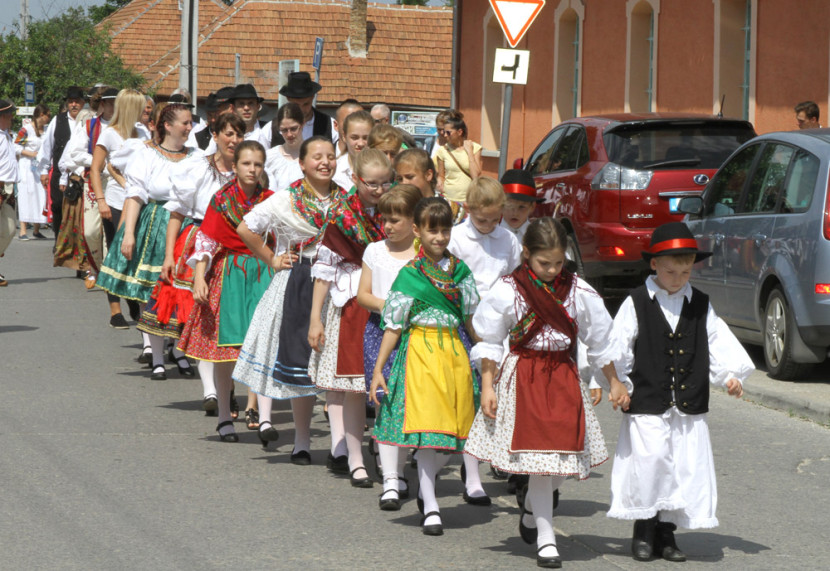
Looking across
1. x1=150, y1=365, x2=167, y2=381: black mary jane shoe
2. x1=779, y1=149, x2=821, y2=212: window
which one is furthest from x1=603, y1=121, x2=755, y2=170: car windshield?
x1=150, y1=365, x2=167, y2=381: black mary jane shoe

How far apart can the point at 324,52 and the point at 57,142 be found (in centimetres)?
3375

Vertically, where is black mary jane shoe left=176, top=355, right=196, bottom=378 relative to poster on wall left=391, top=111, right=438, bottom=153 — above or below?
below

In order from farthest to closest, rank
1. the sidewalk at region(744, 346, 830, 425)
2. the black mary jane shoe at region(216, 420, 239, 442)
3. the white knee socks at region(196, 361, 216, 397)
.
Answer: the sidewalk at region(744, 346, 830, 425) < the white knee socks at region(196, 361, 216, 397) < the black mary jane shoe at region(216, 420, 239, 442)

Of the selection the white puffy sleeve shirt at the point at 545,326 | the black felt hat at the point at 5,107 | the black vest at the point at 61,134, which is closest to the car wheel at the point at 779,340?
the white puffy sleeve shirt at the point at 545,326

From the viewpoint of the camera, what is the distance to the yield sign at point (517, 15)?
12.7 metres

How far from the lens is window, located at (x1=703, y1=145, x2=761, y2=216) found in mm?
11414

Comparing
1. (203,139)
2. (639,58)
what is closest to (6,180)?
(203,139)

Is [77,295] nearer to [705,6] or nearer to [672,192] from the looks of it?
[672,192]

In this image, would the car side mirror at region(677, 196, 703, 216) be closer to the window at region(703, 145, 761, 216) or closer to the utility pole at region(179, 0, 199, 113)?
the window at region(703, 145, 761, 216)

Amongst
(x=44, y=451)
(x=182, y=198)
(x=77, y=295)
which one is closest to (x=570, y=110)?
(x=77, y=295)

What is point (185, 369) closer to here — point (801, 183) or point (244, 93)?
point (244, 93)

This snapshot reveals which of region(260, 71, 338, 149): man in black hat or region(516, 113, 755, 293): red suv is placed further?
region(516, 113, 755, 293): red suv

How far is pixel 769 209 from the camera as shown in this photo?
10789 millimetres

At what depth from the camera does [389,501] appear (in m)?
6.67
